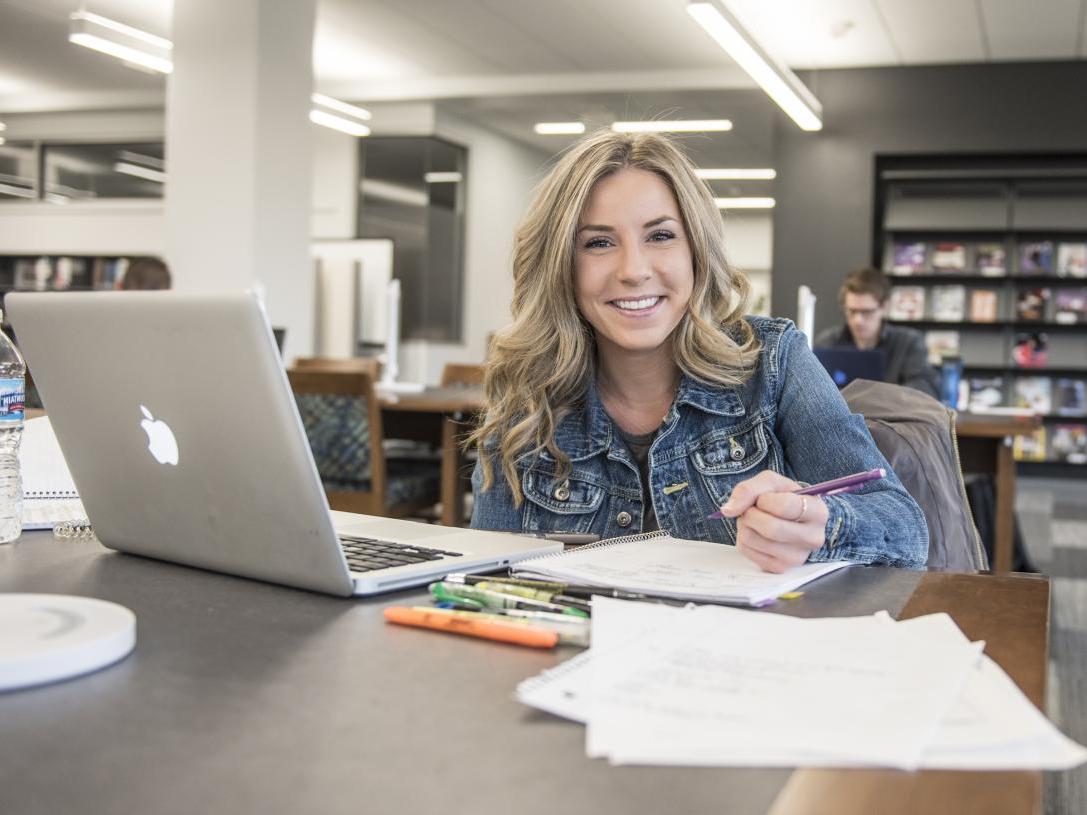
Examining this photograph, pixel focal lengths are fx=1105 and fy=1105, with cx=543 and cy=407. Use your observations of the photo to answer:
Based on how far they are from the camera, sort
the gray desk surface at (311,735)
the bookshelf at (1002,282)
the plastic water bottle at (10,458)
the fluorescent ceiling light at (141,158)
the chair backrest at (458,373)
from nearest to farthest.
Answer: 1. the gray desk surface at (311,735)
2. the plastic water bottle at (10,458)
3. the chair backrest at (458,373)
4. the bookshelf at (1002,282)
5. the fluorescent ceiling light at (141,158)

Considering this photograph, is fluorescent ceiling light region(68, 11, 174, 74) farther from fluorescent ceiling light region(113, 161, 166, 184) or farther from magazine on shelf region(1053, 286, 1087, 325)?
magazine on shelf region(1053, 286, 1087, 325)

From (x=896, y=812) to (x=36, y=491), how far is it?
1.11 m

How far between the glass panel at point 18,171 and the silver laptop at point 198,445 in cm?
967

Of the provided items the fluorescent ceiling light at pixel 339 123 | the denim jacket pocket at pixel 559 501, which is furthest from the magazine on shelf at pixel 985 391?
the denim jacket pocket at pixel 559 501

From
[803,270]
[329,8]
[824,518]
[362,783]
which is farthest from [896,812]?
[803,270]

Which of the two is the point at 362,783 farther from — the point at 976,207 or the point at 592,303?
the point at 976,207

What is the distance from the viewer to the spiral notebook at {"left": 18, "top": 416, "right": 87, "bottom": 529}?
124 cm

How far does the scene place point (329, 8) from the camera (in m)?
6.74

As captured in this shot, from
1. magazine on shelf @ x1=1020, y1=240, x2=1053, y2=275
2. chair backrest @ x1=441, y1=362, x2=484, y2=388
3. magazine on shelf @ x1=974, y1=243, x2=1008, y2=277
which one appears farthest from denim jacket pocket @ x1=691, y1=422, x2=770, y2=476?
magazine on shelf @ x1=1020, y1=240, x2=1053, y2=275

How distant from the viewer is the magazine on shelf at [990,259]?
8461mm

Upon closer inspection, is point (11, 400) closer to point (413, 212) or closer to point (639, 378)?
point (639, 378)

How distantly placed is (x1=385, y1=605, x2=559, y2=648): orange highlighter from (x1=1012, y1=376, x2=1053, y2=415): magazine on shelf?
28.1ft

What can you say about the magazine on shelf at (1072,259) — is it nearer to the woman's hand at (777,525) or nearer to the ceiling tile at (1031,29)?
the ceiling tile at (1031,29)

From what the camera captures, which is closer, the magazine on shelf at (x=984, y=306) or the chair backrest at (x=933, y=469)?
the chair backrest at (x=933, y=469)
